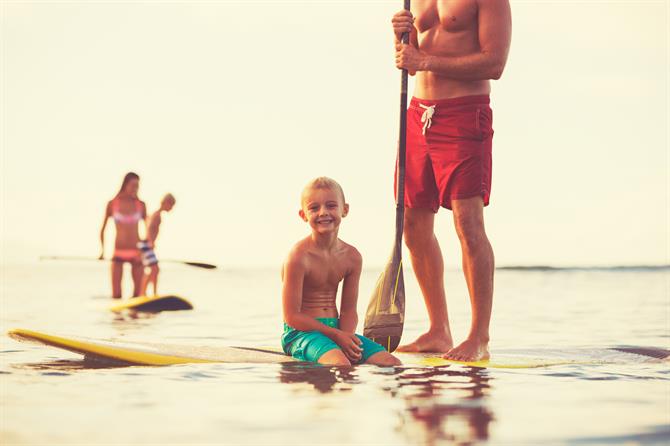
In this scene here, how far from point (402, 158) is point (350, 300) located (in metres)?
1.00

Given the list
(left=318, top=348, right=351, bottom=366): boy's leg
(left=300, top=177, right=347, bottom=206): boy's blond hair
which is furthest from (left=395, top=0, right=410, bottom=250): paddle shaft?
(left=318, top=348, right=351, bottom=366): boy's leg

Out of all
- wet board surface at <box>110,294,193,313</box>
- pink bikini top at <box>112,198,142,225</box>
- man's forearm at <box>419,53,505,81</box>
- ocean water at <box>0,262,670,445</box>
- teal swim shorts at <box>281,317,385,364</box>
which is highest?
man's forearm at <box>419,53,505,81</box>

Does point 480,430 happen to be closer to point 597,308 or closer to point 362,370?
point 362,370

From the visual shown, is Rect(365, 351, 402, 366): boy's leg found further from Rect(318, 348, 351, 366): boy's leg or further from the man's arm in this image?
the man's arm

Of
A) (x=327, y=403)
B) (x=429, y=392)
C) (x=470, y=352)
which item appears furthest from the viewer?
(x=470, y=352)

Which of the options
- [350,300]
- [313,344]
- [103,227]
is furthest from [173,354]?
[103,227]

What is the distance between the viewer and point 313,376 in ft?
13.9

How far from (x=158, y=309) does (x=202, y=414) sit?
23.4 feet

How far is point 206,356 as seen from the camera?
4828mm

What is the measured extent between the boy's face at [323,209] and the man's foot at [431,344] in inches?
43.1

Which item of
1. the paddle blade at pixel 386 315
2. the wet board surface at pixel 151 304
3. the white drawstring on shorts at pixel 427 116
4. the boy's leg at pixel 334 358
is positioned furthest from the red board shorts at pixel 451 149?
the wet board surface at pixel 151 304

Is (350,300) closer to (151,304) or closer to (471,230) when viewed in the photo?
(471,230)

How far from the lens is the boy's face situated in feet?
15.2

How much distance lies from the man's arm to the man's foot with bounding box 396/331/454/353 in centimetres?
147
